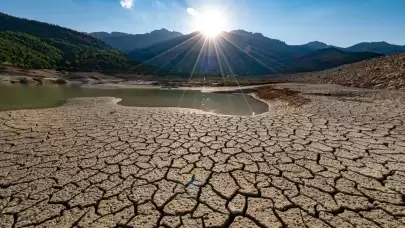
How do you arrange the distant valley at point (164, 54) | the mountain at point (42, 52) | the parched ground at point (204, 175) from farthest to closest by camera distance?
1. the distant valley at point (164, 54)
2. the mountain at point (42, 52)
3. the parched ground at point (204, 175)

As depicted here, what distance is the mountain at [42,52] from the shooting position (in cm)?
3800

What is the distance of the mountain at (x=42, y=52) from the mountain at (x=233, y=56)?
1634 centimetres

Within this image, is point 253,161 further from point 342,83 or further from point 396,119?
point 342,83

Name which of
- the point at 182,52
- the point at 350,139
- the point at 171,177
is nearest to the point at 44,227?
the point at 171,177

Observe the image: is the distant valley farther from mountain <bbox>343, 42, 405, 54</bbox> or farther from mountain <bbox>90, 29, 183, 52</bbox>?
mountain <bbox>90, 29, 183, 52</bbox>

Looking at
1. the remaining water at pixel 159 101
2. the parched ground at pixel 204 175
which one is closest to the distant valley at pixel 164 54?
the remaining water at pixel 159 101

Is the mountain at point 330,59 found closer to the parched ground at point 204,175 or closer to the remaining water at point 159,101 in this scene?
the remaining water at point 159,101

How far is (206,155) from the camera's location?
3.80m

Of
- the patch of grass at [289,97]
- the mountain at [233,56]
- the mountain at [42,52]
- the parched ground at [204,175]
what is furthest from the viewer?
the mountain at [233,56]

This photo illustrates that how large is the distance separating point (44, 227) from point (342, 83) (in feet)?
65.1

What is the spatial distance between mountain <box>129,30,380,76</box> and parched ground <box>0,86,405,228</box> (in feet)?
179

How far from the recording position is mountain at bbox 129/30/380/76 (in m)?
64.4

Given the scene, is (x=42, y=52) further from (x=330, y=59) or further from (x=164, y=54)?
(x=330, y=59)

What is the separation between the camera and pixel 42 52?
4503cm
